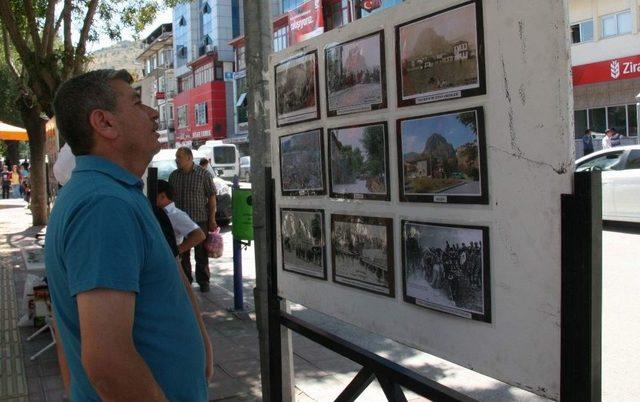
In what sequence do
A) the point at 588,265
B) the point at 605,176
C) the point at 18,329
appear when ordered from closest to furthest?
the point at 588,265 → the point at 18,329 → the point at 605,176

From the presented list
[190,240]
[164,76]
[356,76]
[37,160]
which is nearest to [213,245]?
[190,240]

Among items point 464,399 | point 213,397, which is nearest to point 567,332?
point 464,399

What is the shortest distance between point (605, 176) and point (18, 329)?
375 inches

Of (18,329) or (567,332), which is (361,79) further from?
(18,329)

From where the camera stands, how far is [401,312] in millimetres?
2246

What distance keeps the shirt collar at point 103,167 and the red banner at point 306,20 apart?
38.4 meters

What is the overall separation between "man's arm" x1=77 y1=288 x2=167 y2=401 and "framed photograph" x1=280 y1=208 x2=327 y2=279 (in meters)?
1.29

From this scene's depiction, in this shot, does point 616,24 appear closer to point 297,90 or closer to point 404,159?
point 297,90

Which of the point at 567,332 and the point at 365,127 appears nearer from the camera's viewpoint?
the point at 567,332

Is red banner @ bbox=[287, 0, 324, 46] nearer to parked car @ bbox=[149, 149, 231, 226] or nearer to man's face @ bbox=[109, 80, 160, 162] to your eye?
parked car @ bbox=[149, 149, 231, 226]

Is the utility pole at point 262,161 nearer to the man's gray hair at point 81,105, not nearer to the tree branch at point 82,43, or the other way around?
the man's gray hair at point 81,105

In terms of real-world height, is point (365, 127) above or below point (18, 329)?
above

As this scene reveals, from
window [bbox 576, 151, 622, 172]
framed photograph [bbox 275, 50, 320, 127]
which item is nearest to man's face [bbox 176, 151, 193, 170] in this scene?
framed photograph [bbox 275, 50, 320, 127]

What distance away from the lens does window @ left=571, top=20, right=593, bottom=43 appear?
25.5 metres
